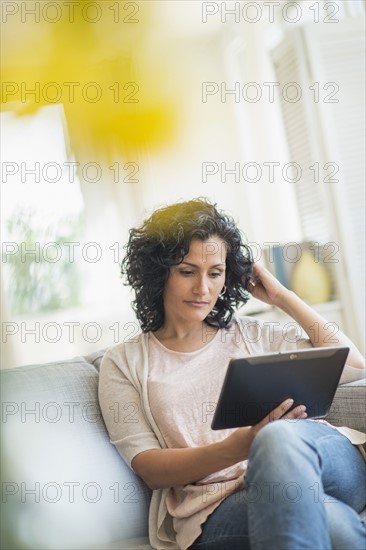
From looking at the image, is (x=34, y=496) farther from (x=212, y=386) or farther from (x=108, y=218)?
(x=212, y=386)

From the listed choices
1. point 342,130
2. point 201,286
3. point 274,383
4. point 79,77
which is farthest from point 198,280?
point 342,130

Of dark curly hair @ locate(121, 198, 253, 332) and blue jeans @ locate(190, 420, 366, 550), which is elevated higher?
dark curly hair @ locate(121, 198, 253, 332)

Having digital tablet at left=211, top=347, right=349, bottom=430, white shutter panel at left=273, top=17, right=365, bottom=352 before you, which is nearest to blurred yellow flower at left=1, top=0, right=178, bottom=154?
digital tablet at left=211, top=347, right=349, bottom=430

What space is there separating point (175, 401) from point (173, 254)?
0.25 meters

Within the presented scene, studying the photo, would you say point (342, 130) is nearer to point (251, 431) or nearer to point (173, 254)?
point (173, 254)

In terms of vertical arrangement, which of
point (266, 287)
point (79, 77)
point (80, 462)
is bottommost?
point (80, 462)

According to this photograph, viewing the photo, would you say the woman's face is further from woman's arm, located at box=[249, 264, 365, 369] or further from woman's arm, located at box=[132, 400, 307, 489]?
woman's arm, located at box=[132, 400, 307, 489]

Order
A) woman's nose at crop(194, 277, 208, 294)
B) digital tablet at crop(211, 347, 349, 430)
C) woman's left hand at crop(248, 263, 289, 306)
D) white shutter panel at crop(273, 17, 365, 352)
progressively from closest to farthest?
1. digital tablet at crop(211, 347, 349, 430)
2. woman's nose at crop(194, 277, 208, 294)
3. woman's left hand at crop(248, 263, 289, 306)
4. white shutter panel at crop(273, 17, 365, 352)

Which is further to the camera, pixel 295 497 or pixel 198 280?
pixel 198 280

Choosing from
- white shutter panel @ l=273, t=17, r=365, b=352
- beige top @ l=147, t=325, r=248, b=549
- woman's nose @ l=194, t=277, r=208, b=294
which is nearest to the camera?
beige top @ l=147, t=325, r=248, b=549

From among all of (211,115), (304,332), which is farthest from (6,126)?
(211,115)

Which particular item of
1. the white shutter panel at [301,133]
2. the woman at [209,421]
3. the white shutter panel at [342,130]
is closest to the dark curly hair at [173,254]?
the woman at [209,421]

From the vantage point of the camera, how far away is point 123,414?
3.93ft

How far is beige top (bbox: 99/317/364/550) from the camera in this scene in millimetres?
1151
